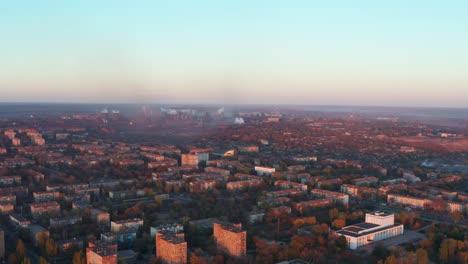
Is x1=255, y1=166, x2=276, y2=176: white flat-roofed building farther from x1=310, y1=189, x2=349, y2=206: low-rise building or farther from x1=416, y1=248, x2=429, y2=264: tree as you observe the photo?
x1=416, y1=248, x2=429, y2=264: tree

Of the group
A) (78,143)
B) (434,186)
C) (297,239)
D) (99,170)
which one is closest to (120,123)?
(78,143)

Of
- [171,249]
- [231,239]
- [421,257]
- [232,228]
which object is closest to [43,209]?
[171,249]

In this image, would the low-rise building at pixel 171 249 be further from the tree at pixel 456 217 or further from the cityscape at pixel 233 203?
the tree at pixel 456 217

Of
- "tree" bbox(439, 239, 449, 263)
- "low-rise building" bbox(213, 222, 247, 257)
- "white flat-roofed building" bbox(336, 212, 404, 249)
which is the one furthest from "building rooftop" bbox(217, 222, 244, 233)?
"tree" bbox(439, 239, 449, 263)

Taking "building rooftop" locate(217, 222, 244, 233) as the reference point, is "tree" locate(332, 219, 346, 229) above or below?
below

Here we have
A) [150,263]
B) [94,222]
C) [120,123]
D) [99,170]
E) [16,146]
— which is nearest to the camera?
[150,263]

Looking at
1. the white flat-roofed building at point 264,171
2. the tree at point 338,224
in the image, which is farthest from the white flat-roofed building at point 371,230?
the white flat-roofed building at point 264,171

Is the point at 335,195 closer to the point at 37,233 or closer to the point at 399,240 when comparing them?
the point at 399,240

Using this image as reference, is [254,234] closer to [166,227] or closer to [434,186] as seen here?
[166,227]
